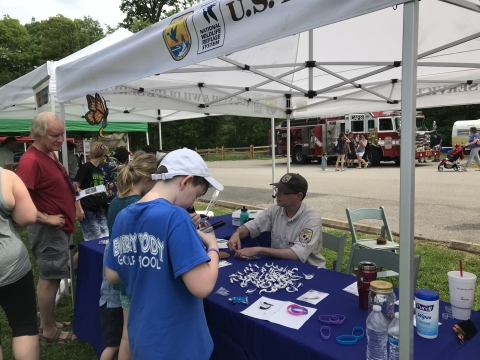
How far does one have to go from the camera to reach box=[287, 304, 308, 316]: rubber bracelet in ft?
5.56

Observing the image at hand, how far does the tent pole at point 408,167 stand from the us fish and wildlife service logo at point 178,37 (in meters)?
1.04

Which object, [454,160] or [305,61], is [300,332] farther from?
[454,160]

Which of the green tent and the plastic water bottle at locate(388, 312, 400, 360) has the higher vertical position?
the green tent

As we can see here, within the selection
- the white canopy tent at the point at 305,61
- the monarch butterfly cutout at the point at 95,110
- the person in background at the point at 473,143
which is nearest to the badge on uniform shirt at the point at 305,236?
the white canopy tent at the point at 305,61

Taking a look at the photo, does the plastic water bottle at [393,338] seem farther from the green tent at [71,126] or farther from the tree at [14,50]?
the tree at [14,50]

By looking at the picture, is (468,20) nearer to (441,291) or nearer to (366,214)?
(366,214)

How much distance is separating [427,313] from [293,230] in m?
1.42

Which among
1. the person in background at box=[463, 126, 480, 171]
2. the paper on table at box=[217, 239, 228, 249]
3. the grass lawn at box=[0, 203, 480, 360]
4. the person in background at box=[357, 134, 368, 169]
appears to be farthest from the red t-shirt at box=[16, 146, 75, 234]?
the person in background at box=[357, 134, 368, 169]

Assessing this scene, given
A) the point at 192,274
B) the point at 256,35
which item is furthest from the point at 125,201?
the point at 256,35

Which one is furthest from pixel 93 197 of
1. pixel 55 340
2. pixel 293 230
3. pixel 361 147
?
pixel 361 147

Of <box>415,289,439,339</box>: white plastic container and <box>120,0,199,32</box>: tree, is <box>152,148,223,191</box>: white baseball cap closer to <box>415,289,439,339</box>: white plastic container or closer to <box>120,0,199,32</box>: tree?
<box>415,289,439,339</box>: white plastic container

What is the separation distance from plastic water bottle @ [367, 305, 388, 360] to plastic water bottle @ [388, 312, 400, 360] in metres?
0.02

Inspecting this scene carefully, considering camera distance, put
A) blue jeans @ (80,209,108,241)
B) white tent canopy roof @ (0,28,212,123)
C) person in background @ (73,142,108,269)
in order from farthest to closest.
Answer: blue jeans @ (80,209,108,241), person in background @ (73,142,108,269), white tent canopy roof @ (0,28,212,123)

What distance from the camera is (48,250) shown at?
2752 mm
